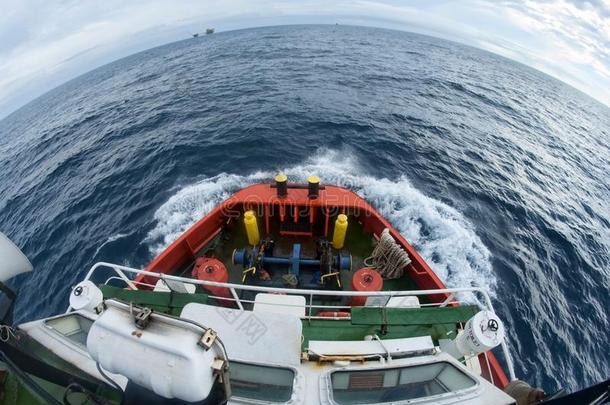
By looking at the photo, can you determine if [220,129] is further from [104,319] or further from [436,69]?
[436,69]

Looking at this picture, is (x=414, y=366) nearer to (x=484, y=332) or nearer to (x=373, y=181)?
(x=484, y=332)

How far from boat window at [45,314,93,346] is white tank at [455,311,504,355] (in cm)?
639

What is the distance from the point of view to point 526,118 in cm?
3859

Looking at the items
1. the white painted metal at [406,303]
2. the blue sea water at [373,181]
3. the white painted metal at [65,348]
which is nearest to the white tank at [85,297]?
the white painted metal at [65,348]

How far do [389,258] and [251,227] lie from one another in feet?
16.1

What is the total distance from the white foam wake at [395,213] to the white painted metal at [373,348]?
889cm

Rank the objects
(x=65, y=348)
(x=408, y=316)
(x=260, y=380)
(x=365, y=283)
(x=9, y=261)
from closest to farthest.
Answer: (x=9, y=261) < (x=65, y=348) < (x=260, y=380) < (x=408, y=316) < (x=365, y=283)

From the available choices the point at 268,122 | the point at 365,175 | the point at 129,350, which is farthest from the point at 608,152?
the point at 129,350

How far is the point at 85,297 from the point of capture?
5086 mm

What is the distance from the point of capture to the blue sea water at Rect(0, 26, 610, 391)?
13039mm

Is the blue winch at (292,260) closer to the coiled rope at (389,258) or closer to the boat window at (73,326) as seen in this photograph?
the coiled rope at (389,258)

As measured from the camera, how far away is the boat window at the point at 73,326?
4420mm

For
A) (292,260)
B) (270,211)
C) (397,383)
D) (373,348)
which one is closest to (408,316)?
(373,348)

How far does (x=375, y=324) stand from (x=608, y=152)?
48.6 metres
